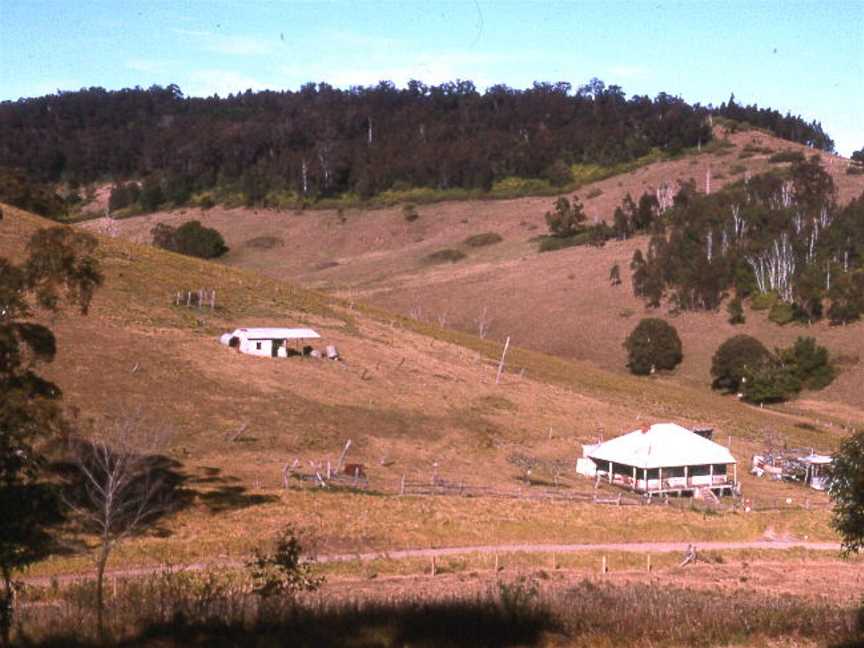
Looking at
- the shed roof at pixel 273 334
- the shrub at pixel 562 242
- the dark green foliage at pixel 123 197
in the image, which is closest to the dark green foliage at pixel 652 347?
the shed roof at pixel 273 334

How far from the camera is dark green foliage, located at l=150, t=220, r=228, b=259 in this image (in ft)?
357

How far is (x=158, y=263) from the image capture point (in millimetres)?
67000

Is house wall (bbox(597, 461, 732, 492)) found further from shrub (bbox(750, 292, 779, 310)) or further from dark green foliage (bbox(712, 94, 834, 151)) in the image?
dark green foliage (bbox(712, 94, 834, 151))

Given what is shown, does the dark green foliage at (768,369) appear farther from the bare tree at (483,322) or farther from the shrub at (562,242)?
the shrub at (562,242)

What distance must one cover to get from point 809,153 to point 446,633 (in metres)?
144

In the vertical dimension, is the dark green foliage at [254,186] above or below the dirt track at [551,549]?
above

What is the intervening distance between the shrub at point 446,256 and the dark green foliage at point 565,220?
34.4ft

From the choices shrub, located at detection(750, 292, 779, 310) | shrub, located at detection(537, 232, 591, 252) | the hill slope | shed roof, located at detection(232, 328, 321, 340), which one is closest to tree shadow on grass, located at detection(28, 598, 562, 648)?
shed roof, located at detection(232, 328, 321, 340)

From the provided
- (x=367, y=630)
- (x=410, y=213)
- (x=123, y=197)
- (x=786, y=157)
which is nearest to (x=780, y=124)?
(x=786, y=157)

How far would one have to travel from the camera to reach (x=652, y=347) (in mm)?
75625

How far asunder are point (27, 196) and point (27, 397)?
210ft

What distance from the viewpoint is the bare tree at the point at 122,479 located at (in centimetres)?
2311

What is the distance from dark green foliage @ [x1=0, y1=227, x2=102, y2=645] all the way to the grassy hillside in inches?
161

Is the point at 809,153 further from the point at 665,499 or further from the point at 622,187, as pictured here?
the point at 665,499
